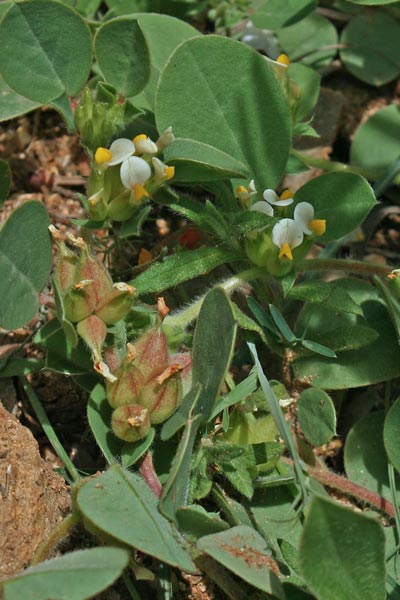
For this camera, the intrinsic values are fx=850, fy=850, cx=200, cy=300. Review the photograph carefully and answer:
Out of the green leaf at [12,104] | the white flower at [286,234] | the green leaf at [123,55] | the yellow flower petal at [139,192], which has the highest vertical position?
the green leaf at [123,55]

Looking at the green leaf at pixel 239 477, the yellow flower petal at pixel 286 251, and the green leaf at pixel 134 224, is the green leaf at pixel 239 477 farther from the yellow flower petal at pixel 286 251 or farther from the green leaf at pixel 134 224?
the green leaf at pixel 134 224

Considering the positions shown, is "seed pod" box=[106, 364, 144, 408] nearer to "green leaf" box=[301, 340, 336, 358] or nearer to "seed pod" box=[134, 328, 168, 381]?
"seed pod" box=[134, 328, 168, 381]

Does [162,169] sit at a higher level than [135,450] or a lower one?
higher

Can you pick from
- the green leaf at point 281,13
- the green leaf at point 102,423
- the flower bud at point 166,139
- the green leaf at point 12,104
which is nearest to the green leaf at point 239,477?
the green leaf at point 102,423

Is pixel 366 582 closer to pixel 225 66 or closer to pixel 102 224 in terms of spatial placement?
pixel 102 224

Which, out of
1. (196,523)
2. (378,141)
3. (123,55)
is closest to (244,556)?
(196,523)

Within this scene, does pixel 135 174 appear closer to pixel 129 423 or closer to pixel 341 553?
pixel 129 423

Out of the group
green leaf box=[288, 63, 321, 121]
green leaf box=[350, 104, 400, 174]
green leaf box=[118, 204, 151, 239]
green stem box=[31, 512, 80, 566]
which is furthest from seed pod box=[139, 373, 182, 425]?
green leaf box=[350, 104, 400, 174]
